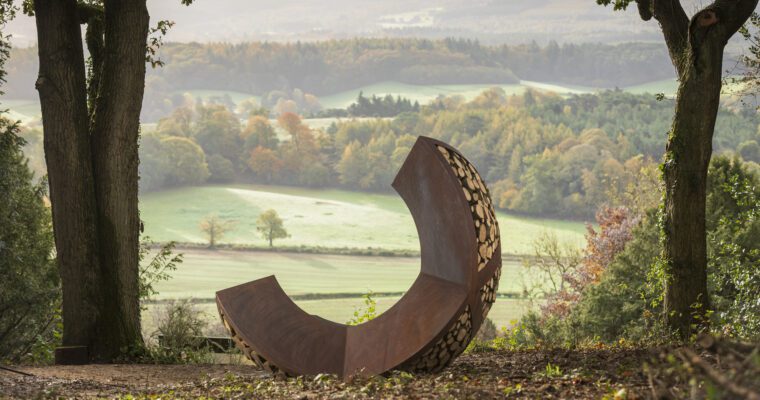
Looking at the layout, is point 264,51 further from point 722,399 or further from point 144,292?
point 722,399

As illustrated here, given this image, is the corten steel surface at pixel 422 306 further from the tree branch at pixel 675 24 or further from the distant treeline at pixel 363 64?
the distant treeline at pixel 363 64

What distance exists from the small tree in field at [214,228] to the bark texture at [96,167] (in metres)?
32.8

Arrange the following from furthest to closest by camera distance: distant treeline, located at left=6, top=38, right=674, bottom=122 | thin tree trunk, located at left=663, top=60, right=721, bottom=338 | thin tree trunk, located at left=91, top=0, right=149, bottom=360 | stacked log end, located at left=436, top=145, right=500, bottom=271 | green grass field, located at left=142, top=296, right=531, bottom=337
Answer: distant treeline, located at left=6, top=38, right=674, bottom=122 → green grass field, located at left=142, top=296, right=531, bottom=337 → thin tree trunk, located at left=91, top=0, right=149, bottom=360 → thin tree trunk, located at left=663, top=60, right=721, bottom=338 → stacked log end, located at left=436, top=145, right=500, bottom=271

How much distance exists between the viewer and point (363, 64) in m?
59.8

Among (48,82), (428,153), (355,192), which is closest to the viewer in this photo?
(428,153)

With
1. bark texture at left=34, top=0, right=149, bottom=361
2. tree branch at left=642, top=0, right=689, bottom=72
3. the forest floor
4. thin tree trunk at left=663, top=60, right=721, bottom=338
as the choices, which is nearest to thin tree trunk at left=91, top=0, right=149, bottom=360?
bark texture at left=34, top=0, right=149, bottom=361

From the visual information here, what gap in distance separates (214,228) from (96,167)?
33.2m

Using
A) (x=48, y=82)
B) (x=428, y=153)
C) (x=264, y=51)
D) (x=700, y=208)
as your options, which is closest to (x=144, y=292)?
(x=48, y=82)

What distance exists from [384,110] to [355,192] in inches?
365

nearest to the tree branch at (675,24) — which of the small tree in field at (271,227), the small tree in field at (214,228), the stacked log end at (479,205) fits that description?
the stacked log end at (479,205)

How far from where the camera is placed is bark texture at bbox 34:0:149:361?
8.48 metres

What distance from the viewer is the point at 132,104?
8812 mm

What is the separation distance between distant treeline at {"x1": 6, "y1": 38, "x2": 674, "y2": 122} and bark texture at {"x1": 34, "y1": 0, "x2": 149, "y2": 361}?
4984 cm

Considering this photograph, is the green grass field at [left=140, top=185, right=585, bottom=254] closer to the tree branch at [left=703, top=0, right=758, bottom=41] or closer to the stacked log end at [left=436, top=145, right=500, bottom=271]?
the tree branch at [left=703, top=0, right=758, bottom=41]
